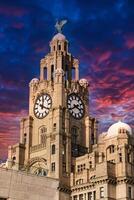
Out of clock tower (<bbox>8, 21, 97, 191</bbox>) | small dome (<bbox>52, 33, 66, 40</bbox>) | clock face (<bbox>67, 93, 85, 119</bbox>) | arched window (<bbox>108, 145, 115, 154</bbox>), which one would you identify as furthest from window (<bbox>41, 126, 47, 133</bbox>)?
small dome (<bbox>52, 33, 66, 40</bbox>)

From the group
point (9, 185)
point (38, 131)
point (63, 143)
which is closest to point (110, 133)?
point (63, 143)

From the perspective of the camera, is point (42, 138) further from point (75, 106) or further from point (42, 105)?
point (75, 106)

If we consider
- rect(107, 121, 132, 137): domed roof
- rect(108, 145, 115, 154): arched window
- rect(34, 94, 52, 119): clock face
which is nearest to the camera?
rect(108, 145, 115, 154): arched window

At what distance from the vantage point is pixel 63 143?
363 feet

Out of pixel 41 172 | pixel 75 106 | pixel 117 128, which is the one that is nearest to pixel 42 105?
pixel 75 106

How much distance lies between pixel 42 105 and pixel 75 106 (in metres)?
7.89

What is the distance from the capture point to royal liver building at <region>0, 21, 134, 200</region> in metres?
99.9

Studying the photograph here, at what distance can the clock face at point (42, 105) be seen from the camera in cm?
11947

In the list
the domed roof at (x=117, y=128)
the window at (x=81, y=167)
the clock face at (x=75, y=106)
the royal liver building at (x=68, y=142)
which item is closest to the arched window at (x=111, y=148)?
the royal liver building at (x=68, y=142)

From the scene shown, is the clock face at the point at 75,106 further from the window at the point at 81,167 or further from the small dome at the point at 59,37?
the small dome at the point at 59,37

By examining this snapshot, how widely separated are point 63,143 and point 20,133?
50.5 ft

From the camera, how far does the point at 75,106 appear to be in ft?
394

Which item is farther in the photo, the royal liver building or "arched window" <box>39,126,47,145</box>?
"arched window" <box>39,126,47,145</box>

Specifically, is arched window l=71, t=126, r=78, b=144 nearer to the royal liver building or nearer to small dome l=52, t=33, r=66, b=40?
the royal liver building
